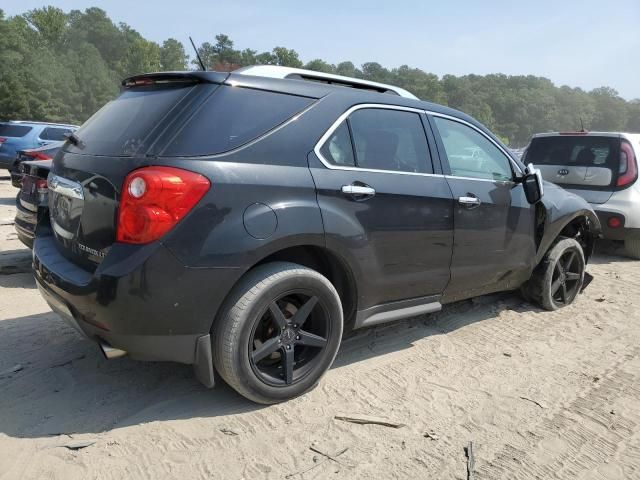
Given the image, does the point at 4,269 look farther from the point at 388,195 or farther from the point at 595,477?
the point at 595,477

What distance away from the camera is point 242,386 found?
272 centimetres

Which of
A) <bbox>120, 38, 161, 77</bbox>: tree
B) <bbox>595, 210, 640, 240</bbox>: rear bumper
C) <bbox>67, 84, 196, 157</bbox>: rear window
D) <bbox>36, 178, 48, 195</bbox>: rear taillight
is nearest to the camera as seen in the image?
<bbox>67, 84, 196, 157</bbox>: rear window

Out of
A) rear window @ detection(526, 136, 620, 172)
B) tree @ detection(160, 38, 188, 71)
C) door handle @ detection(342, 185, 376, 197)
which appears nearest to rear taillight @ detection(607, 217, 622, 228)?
rear window @ detection(526, 136, 620, 172)

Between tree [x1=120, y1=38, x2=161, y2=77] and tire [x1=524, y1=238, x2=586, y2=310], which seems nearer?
tire [x1=524, y1=238, x2=586, y2=310]

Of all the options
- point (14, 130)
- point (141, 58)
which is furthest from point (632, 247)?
point (141, 58)

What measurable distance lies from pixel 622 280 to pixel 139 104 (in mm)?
5583

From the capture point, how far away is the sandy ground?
7.98 feet

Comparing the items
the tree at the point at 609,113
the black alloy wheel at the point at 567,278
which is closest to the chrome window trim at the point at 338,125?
the black alloy wheel at the point at 567,278

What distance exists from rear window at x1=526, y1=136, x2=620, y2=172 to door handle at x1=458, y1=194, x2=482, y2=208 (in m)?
4.34

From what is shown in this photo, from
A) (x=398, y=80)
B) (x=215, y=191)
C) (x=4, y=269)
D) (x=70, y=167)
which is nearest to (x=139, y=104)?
(x=70, y=167)

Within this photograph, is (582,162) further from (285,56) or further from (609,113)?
(609,113)

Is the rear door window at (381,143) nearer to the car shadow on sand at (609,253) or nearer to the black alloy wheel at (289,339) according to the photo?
the black alloy wheel at (289,339)

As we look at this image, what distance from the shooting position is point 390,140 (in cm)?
335

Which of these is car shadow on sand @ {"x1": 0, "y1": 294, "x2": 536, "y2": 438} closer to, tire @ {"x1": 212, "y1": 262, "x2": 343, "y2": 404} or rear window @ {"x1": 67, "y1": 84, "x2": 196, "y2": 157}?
tire @ {"x1": 212, "y1": 262, "x2": 343, "y2": 404}
